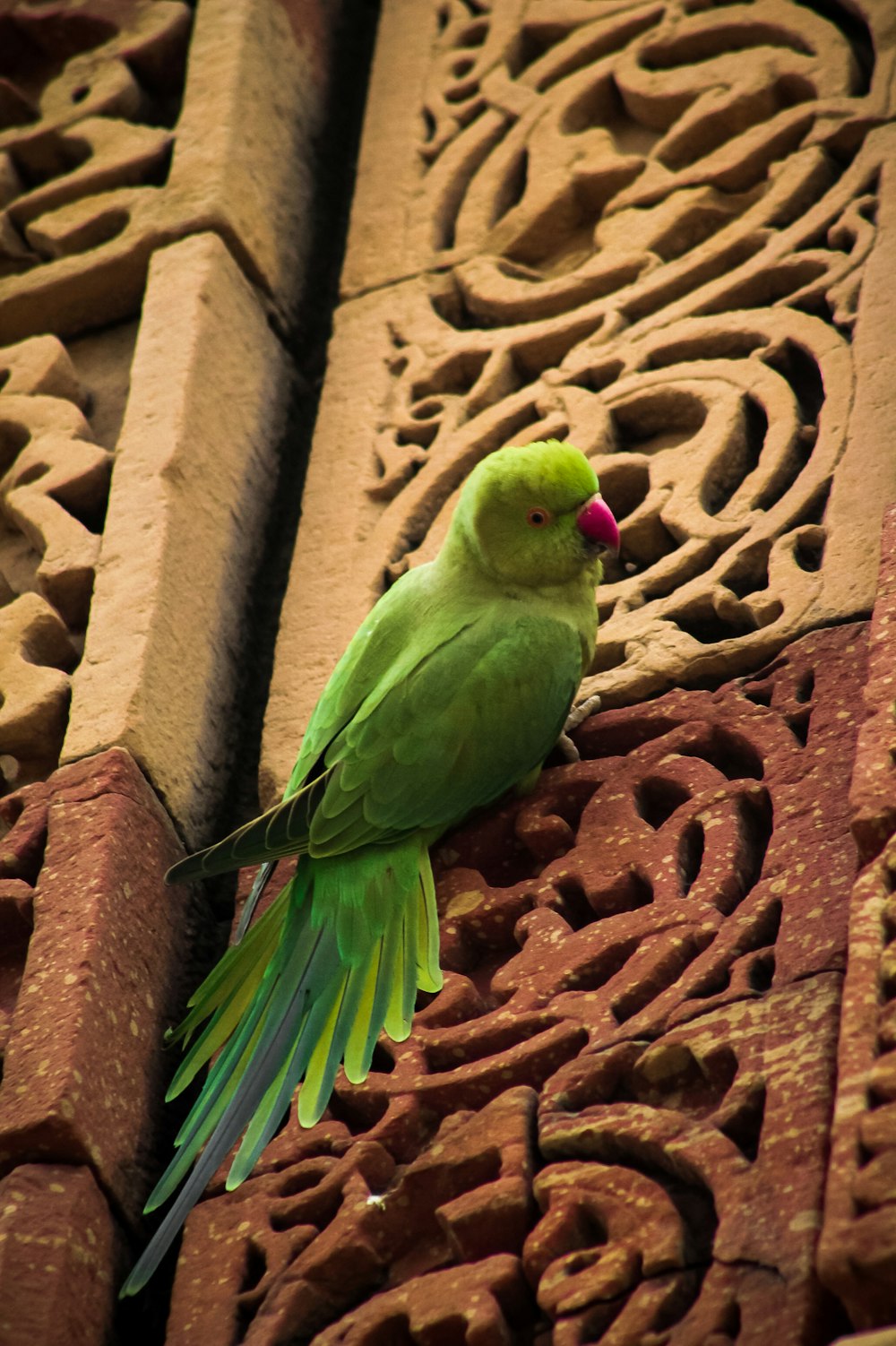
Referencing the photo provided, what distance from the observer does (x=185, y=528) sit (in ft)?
9.23

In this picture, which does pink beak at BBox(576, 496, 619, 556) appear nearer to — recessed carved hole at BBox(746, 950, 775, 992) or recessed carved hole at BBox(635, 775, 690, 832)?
recessed carved hole at BBox(635, 775, 690, 832)

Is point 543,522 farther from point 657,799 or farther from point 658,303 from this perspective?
point 658,303

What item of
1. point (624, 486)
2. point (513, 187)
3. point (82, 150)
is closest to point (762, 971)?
point (624, 486)

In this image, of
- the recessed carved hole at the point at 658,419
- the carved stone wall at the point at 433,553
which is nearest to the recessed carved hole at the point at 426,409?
the carved stone wall at the point at 433,553

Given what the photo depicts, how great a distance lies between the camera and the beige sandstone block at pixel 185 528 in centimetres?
256

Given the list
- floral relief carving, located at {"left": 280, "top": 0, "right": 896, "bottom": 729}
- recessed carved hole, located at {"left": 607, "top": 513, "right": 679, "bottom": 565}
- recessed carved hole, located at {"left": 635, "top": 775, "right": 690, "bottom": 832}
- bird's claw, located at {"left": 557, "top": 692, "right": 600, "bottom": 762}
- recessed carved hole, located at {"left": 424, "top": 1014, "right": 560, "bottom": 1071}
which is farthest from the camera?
recessed carved hole, located at {"left": 607, "top": 513, "right": 679, "bottom": 565}

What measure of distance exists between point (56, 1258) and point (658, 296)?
1.89 meters

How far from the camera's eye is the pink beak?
245 centimetres

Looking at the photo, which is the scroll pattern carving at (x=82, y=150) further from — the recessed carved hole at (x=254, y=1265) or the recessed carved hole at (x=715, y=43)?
the recessed carved hole at (x=254, y=1265)

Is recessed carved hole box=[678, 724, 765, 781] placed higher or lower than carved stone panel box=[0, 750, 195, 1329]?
lower

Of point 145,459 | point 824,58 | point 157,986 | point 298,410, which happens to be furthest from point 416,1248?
point 824,58

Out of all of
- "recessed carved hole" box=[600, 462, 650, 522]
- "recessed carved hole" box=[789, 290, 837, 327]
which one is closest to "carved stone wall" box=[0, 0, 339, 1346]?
"recessed carved hole" box=[600, 462, 650, 522]

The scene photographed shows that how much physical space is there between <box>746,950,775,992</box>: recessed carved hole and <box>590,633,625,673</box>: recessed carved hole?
25.5 inches

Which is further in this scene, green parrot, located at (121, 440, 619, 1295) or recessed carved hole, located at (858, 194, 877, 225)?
recessed carved hole, located at (858, 194, 877, 225)
